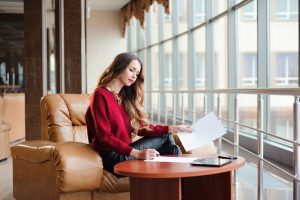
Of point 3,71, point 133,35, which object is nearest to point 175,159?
point 3,71

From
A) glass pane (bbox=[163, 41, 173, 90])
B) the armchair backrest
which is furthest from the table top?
glass pane (bbox=[163, 41, 173, 90])

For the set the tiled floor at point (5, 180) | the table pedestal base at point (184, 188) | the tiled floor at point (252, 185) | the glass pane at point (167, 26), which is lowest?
the tiled floor at point (5, 180)

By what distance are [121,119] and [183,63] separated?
6.82 m

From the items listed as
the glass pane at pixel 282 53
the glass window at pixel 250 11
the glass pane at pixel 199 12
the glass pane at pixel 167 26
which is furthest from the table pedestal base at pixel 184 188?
the glass pane at pixel 167 26

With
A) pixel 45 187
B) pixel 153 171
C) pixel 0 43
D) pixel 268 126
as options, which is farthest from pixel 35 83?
pixel 0 43

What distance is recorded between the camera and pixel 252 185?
3635 millimetres

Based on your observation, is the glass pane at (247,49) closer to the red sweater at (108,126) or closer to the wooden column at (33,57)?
the wooden column at (33,57)

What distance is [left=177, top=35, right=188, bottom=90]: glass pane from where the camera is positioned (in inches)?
352

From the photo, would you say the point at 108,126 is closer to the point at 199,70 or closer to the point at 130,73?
the point at 130,73

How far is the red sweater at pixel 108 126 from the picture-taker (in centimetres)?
233

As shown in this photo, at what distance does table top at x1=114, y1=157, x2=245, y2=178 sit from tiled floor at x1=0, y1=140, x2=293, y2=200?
53.1 inches

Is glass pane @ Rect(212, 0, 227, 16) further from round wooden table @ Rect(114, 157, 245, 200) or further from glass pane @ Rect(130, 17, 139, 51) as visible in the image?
glass pane @ Rect(130, 17, 139, 51)

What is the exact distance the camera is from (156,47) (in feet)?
36.6

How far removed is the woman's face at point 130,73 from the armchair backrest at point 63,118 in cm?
80
